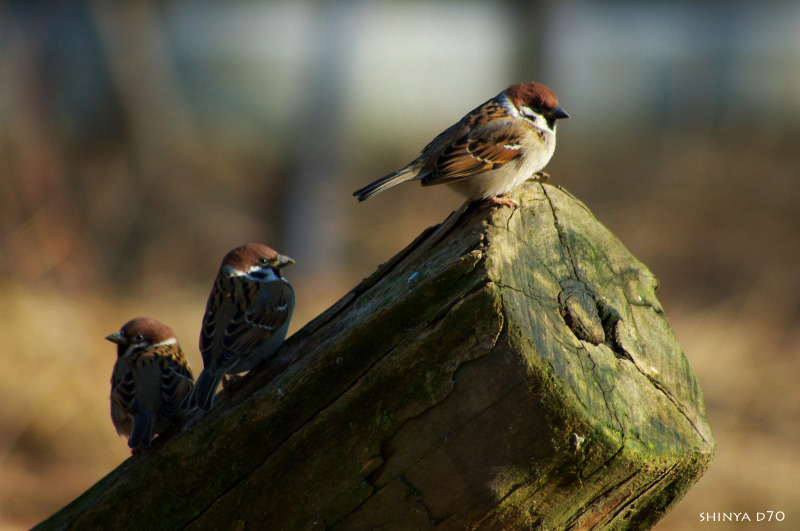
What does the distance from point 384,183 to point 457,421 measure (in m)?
1.58

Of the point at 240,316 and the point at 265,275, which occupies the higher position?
the point at 265,275

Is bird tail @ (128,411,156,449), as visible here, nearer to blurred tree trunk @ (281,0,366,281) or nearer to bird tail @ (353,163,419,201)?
bird tail @ (353,163,419,201)

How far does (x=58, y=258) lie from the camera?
6.30m

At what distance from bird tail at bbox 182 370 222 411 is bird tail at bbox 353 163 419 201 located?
0.69m

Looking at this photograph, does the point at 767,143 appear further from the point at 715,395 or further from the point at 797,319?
the point at 715,395

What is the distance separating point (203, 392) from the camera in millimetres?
2281

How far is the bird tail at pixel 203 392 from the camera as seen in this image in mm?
2173

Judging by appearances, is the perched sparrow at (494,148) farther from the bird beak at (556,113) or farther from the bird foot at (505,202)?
the bird foot at (505,202)

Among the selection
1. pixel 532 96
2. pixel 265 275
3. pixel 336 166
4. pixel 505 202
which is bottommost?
pixel 505 202

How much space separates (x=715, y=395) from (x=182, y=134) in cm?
710

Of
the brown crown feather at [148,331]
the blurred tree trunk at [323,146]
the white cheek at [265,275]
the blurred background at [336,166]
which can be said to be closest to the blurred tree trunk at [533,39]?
the blurred background at [336,166]

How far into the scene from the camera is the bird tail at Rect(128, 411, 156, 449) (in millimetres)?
2311

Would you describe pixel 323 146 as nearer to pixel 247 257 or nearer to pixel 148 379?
pixel 247 257

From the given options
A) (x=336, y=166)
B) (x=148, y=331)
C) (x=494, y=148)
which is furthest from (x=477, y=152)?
(x=336, y=166)
